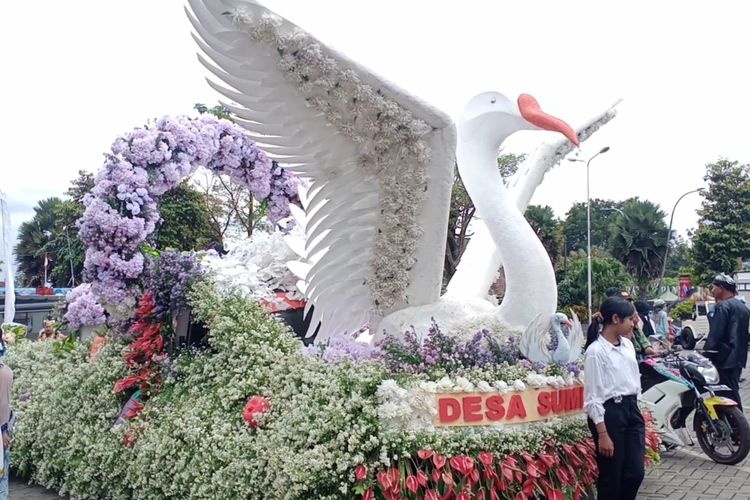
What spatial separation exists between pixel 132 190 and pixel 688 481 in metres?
4.95

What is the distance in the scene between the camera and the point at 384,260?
184 inches

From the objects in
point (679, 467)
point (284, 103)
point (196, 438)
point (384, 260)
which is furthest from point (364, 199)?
point (679, 467)

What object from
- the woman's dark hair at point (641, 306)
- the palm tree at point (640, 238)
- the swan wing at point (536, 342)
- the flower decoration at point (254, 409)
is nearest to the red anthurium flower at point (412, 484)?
the flower decoration at point (254, 409)

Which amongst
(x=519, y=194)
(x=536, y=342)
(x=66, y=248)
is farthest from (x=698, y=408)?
(x=66, y=248)

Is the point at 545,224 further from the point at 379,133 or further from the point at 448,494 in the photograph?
the point at 448,494

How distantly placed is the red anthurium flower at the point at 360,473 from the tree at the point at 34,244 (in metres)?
36.2

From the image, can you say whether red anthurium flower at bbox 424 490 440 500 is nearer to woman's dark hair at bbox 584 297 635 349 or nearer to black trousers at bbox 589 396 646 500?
black trousers at bbox 589 396 646 500

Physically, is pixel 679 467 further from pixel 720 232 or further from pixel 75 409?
pixel 720 232

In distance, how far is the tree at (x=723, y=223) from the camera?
22.8m

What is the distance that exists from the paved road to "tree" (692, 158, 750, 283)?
19.5m

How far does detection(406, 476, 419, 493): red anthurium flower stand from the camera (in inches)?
132

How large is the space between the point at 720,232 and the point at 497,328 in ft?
71.6

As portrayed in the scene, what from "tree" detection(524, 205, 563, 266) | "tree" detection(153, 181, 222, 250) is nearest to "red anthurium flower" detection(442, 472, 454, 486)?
"tree" detection(153, 181, 222, 250)

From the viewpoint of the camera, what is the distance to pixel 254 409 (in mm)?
4086
